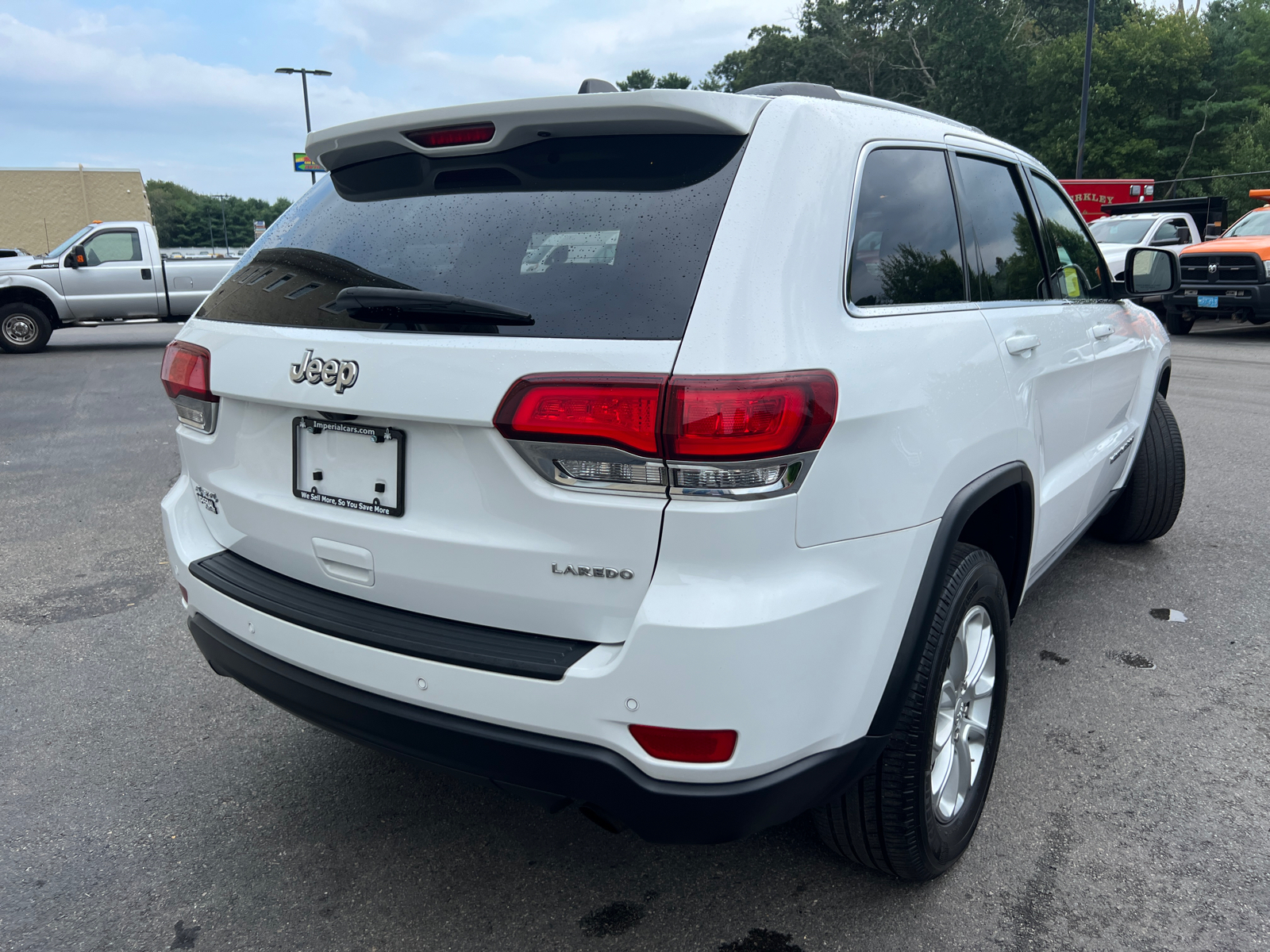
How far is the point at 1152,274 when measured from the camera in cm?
404

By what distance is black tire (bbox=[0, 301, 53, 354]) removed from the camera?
47.6 feet

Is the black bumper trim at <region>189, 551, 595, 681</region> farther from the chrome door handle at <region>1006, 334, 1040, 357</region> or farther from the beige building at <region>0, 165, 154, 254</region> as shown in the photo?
the beige building at <region>0, 165, 154, 254</region>

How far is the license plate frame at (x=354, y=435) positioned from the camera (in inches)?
78.2

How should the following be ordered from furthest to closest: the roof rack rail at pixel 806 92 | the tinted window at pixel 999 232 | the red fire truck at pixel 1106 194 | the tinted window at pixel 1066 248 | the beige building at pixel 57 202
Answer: the beige building at pixel 57 202 → the red fire truck at pixel 1106 194 → the tinted window at pixel 1066 248 → the tinted window at pixel 999 232 → the roof rack rail at pixel 806 92

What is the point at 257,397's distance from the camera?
2.21m

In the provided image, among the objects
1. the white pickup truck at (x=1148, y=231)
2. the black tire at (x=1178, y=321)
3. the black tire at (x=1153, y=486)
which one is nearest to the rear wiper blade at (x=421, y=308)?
the black tire at (x=1153, y=486)

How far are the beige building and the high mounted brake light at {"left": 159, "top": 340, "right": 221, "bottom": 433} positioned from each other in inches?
2038

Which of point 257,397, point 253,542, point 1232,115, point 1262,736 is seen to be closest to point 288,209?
point 257,397

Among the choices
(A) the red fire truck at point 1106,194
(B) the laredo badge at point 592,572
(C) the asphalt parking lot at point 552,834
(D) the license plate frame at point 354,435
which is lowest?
(C) the asphalt parking lot at point 552,834

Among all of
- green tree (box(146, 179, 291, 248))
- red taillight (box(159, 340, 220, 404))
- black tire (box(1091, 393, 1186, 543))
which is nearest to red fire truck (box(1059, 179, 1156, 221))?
black tire (box(1091, 393, 1186, 543))

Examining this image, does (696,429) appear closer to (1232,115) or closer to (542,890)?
(542,890)

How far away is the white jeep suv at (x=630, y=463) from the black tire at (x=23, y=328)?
1475cm

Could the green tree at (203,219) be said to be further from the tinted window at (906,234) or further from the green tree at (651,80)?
the tinted window at (906,234)

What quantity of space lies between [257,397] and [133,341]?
17.1m
